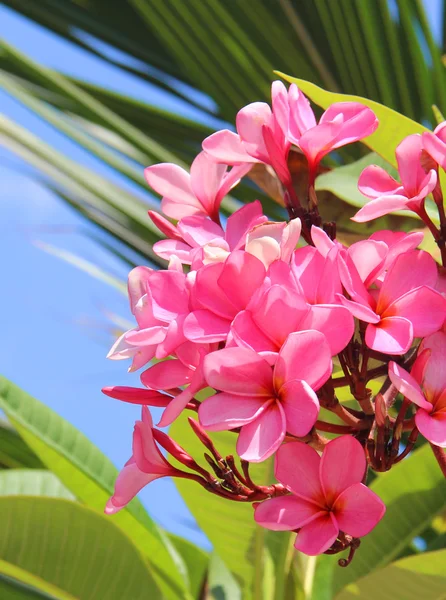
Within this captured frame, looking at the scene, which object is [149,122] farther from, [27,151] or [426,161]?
[426,161]

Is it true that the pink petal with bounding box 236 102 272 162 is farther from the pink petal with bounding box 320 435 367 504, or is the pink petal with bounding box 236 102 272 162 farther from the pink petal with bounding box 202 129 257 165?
the pink petal with bounding box 320 435 367 504

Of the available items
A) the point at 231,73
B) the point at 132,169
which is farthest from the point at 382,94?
the point at 132,169

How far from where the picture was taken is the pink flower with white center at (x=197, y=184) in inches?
18.9

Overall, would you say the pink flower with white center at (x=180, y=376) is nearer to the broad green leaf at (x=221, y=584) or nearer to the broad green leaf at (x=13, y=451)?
the broad green leaf at (x=221, y=584)

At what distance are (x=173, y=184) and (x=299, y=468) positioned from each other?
8.8 inches

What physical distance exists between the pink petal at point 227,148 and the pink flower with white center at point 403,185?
7 centimetres

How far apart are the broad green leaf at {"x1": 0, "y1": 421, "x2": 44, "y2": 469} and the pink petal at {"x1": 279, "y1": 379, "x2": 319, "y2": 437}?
0.83 metres

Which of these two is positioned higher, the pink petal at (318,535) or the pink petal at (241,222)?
the pink petal at (241,222)

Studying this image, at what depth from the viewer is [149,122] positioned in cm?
158

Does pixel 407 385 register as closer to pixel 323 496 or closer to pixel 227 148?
pixel 323 496

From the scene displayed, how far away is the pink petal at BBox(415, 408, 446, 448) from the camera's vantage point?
0.32 m

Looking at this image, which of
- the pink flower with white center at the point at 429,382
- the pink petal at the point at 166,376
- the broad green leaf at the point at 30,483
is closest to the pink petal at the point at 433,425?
the pink flower with white center at the point at 429,382

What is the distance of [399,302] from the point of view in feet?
1.16

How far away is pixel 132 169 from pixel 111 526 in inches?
30.5
